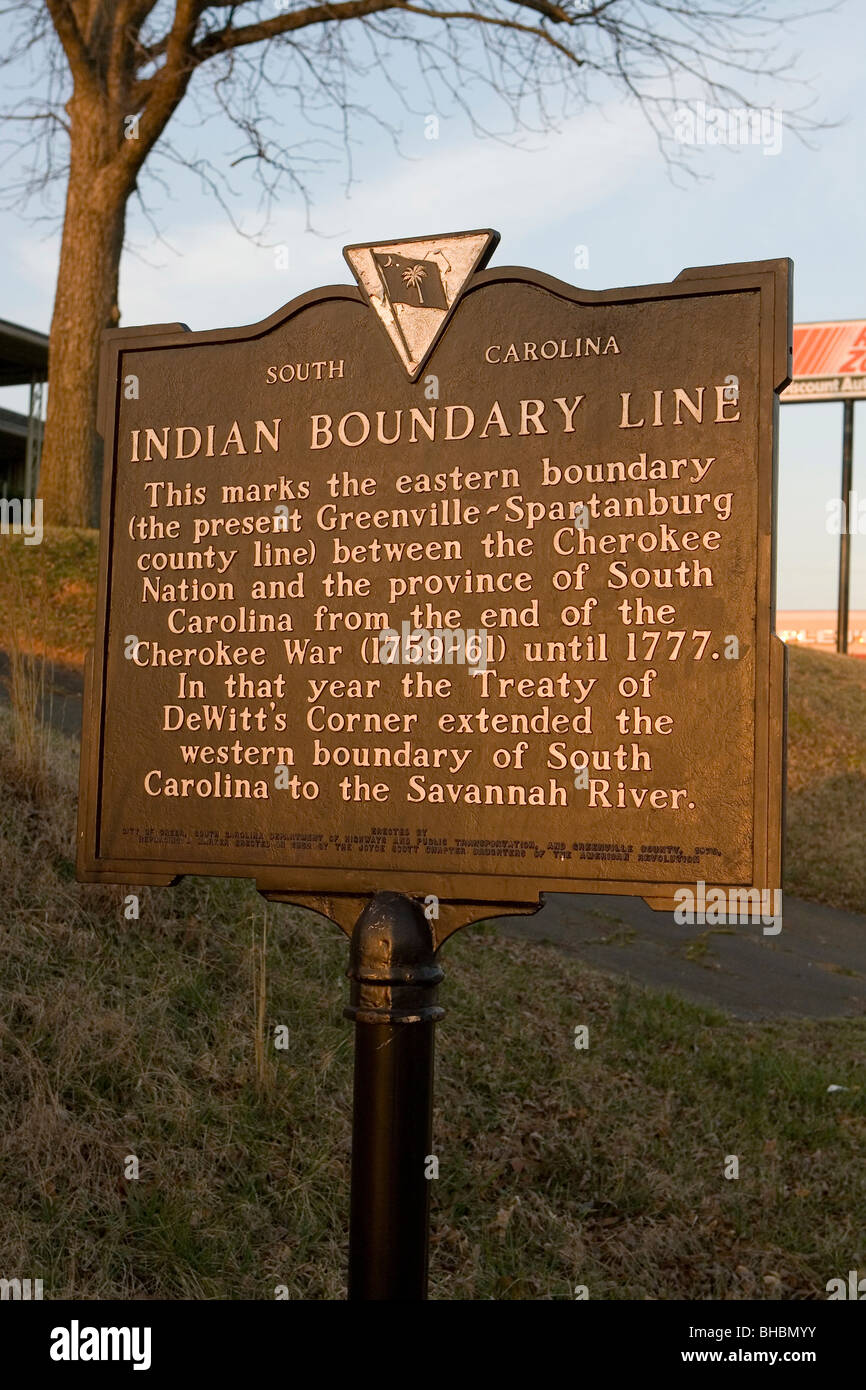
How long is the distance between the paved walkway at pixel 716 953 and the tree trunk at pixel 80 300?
3852 millimetres

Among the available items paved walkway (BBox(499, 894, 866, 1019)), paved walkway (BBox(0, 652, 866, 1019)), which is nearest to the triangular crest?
paved walkway (BBox(0, 652, 866, 1019))

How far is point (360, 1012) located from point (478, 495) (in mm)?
1288

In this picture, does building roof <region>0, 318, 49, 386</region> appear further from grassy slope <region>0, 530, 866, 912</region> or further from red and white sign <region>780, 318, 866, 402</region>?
red and white sign <region>780, 318, 866, 402</region>

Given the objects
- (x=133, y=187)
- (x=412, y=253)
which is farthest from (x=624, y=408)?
(x=133, y=187)

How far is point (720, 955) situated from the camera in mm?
8250

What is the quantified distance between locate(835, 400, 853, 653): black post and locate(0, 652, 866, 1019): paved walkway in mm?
12709

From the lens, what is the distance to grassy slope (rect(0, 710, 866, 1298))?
158 inches

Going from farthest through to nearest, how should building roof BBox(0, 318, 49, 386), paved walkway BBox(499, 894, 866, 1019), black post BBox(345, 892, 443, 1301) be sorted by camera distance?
building roof BBox(0, 318, 49, 386), paved walkway BBox(499, 894, 866, 1019), black post BBox(345, 892, 443, 1301)

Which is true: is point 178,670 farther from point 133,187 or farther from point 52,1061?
point 133,187

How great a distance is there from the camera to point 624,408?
3.01 metres

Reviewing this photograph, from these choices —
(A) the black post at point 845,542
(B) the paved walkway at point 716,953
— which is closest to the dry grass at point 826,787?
(B) the paved walkway at point 716,953

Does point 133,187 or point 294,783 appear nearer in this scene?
point 294,783

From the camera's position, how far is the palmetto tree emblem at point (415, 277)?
10.4 feet

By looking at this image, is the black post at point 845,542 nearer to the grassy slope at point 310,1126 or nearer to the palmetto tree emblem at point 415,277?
the grassy slope at point 310,1126
